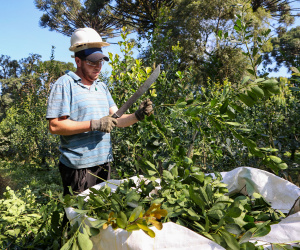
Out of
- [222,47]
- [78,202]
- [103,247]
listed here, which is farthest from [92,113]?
[222,47]

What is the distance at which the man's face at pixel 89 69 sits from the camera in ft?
6.17

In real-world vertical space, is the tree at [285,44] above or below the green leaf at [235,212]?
above

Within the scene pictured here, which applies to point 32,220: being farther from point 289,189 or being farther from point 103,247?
point 289,189

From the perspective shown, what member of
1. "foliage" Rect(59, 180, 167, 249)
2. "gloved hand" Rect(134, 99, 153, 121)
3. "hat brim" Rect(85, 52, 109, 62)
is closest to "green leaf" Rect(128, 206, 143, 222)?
"foliage" Rect(59, 180, 167, 249)

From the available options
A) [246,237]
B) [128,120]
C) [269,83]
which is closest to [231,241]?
[246,237]

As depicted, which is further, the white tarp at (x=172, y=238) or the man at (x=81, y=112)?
the man at (x=81, y=112)

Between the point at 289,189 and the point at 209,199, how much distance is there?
1.60 feet

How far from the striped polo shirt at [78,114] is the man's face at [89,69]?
0.06m

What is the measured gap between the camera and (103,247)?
2.86ft

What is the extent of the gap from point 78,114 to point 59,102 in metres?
0.14

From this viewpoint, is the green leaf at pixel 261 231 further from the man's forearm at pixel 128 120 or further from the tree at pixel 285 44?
the tree at pixel 285 44

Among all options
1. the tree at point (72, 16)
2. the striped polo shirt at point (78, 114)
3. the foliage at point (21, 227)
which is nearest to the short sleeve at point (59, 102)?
the striped polo shirt at point (78, 114)

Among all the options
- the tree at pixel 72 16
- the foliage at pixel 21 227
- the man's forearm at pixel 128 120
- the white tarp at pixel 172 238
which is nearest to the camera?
the white tarp at pixel 172 238

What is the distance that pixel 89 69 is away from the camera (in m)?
1.89
